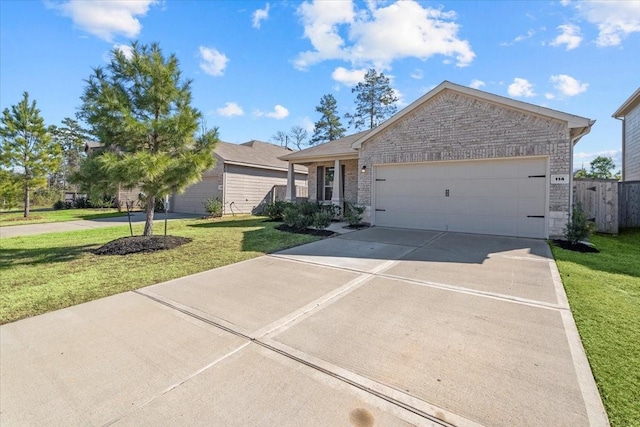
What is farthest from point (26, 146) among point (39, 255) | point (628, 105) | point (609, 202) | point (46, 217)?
point (628, 105)

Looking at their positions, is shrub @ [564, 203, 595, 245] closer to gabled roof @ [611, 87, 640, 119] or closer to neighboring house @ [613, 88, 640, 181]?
neighboring house @ [613, 88, 640, 181]

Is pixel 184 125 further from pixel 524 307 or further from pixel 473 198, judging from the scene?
pixel 473 198

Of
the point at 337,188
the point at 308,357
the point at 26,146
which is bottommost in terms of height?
the point at 308,357

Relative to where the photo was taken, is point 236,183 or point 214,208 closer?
point 214,208

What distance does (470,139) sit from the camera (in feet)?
30.2

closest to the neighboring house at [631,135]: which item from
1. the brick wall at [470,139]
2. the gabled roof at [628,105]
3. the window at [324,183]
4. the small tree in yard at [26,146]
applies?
the gabled roof at [628,105]

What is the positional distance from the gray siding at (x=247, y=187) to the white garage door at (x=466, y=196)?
28.9ft

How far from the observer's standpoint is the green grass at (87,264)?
4.30 metres

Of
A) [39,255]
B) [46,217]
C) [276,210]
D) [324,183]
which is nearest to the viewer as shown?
[39,255]

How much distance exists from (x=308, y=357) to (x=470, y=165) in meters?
8.62

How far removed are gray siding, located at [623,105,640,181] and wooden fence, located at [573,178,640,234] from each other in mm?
4402

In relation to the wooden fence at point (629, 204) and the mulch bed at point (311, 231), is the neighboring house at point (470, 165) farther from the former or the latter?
the wooden fence at point (629, 204)

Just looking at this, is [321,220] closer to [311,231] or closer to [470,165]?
[311,231]

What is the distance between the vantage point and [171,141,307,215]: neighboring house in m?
16.4
